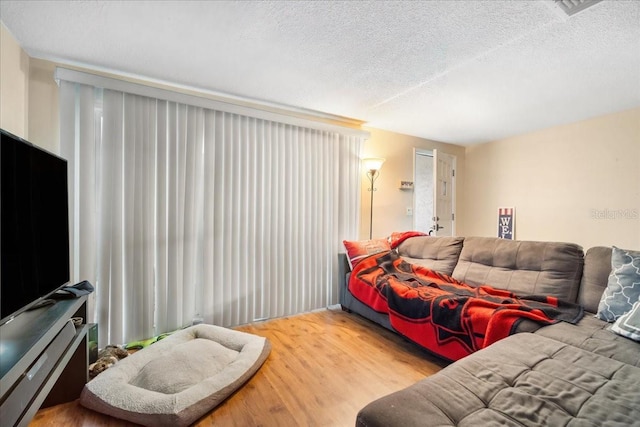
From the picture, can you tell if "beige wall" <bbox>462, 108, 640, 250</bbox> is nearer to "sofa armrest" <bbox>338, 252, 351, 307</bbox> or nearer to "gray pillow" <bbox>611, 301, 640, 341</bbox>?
"gray pillow" <bbox>611, 301, 640, 341</bbox>

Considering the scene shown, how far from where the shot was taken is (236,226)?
2.72 meters

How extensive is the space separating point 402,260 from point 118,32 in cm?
299

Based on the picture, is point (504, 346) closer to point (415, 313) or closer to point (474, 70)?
point (415, 313)

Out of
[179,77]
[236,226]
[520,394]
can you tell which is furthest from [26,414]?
[179,77]

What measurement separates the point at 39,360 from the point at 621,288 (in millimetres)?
2936

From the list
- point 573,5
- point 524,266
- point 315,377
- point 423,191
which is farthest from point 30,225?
point 423,191

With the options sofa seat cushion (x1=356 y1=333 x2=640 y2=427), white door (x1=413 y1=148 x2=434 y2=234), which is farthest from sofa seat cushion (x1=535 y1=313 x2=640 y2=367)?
white door (x1=413 y1=148 x2=434 y2=234)

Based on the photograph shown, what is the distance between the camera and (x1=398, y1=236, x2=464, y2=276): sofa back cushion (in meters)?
2.74

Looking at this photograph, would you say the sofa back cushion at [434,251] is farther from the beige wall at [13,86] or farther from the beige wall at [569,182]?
the beige wall at [13,86]

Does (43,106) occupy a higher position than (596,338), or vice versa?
(43,106)

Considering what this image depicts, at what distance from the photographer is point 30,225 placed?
4.19ft

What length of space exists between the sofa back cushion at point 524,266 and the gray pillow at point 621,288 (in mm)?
233

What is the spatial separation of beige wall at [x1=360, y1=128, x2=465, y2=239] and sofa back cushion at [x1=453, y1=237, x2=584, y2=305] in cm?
128

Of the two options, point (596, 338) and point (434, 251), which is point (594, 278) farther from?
point (434, 251)
